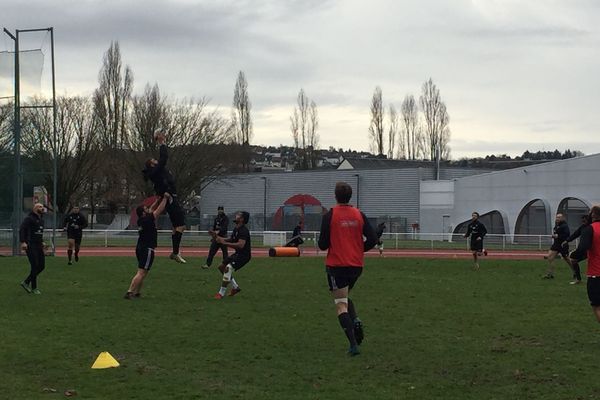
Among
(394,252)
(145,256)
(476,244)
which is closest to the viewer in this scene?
(145,256)

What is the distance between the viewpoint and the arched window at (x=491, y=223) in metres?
53.4

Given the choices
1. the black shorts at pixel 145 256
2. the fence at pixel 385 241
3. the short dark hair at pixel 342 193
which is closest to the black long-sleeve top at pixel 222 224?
the black shorts at pixel 145 256

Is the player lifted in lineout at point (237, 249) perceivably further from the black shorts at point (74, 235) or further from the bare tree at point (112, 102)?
the bare tree at point (112, 102)

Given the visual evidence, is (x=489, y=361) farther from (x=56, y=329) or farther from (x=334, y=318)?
(x=56, y=329)

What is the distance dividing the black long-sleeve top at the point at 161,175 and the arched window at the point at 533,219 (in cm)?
Result: 3920

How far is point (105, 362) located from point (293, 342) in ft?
8.81

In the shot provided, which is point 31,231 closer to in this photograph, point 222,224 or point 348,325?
point 222,224

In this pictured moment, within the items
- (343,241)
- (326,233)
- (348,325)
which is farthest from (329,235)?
(348,325)

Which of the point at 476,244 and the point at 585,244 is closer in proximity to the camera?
the point at 585,244

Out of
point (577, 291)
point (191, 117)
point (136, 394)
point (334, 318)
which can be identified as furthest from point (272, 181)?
point (136, 394)

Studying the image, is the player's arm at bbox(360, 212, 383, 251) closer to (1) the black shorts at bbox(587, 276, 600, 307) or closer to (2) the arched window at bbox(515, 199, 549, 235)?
(1) the black shorts at bbox(587, 276, 600, 307)

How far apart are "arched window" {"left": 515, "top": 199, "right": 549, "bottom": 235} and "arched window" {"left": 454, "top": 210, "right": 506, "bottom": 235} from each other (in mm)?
1405

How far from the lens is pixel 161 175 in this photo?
14.2 metres

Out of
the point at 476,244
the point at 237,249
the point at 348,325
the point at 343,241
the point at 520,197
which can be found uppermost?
the point at 520,197
